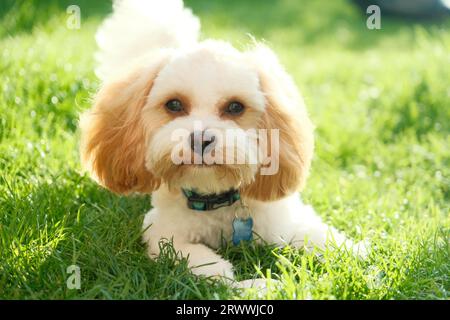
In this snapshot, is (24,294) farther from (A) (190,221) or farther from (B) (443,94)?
(B) (443,94)

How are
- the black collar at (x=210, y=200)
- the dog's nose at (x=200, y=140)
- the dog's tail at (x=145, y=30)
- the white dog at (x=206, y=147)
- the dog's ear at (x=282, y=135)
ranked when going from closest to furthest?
the dog's nose at (x=200, y=140) < the white dog at (x=206, y=147) < the dog's ear at (x=282, y=135) < the black collar at (x=210, y=200) < the dog's tail at (x=145, y=30)

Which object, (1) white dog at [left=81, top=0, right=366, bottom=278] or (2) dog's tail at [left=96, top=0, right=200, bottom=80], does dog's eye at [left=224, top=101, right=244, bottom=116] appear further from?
(2) dog's tail at [left=96, top=0, right=200, bottom=80]

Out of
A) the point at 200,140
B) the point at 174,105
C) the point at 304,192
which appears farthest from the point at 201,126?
the point at 304,192

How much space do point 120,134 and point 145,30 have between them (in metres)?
1.20

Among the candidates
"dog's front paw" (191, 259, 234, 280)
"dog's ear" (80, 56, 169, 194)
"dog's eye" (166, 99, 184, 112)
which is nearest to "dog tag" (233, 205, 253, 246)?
"dog's front paw" (191, 259, 234, 280)

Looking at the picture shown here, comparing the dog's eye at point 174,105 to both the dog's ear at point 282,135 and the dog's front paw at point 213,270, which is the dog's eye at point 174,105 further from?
the dog's front paw at point 213,270

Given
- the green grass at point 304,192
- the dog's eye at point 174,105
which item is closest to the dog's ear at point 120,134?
the dog's eye at point 174,105

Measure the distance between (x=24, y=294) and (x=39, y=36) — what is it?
398 centimetres

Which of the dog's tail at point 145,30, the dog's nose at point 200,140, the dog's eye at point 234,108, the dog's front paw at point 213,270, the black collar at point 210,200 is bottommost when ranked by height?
the dog's front paw at point 213,270

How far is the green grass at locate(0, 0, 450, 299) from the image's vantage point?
2.87 meters

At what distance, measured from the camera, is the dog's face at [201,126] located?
2.77 meters

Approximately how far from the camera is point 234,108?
2.94 meters

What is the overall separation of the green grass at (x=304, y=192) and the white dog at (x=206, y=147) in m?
0.14
